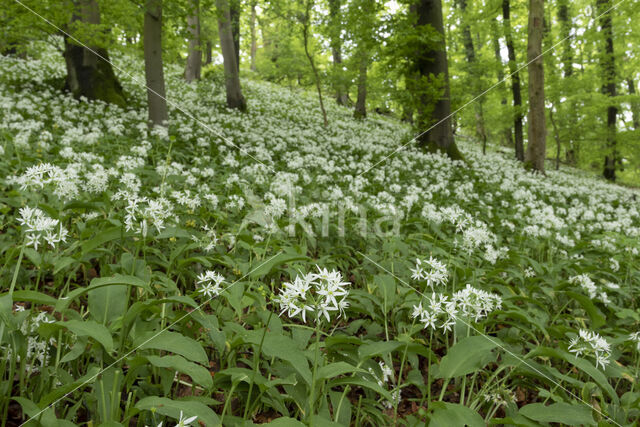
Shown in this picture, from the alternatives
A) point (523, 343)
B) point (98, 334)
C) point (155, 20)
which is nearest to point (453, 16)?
point (155, 20)

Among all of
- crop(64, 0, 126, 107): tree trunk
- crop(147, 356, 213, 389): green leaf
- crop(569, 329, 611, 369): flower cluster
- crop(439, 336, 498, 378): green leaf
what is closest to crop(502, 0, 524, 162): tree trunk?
crop(64, 0, 126, 107): tree trunk

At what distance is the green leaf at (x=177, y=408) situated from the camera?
1.25 m

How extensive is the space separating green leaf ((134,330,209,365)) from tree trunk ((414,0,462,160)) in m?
10.2

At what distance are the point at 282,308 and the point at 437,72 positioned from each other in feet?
35.3

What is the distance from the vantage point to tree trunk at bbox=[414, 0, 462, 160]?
10.6m

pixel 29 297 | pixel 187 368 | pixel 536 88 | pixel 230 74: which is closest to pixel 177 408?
pixel 187 368

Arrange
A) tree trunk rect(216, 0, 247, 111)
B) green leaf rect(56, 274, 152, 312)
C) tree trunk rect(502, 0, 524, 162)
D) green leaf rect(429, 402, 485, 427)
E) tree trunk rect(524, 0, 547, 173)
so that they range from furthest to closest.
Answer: tree trunk rect(502, 0, 524, 162)
tree trunk rect(216, 0, 247, 111)
tree trunk rect(524, 0, 547, 173)
green leaf rect(56, 274, 152, 312)
green leaf rect(429, 402, 485, 427)

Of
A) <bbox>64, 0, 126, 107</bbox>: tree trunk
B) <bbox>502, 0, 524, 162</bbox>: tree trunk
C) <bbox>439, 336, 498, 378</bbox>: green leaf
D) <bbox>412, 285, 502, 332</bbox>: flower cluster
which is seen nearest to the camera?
<bbox>439, 336, 498, 378</bbox>: green leaf

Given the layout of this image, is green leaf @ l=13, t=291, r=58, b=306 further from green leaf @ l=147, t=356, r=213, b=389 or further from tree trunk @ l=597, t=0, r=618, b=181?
tree trunk @ l=597, t=0, r=618, b=181

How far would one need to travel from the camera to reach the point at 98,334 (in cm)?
134

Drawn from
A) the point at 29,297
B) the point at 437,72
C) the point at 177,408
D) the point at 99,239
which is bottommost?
the point at 177,408

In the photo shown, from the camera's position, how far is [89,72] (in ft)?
31.7

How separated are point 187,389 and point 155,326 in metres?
0.43

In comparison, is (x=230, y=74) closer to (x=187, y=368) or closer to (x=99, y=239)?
(x=99, y=239)
